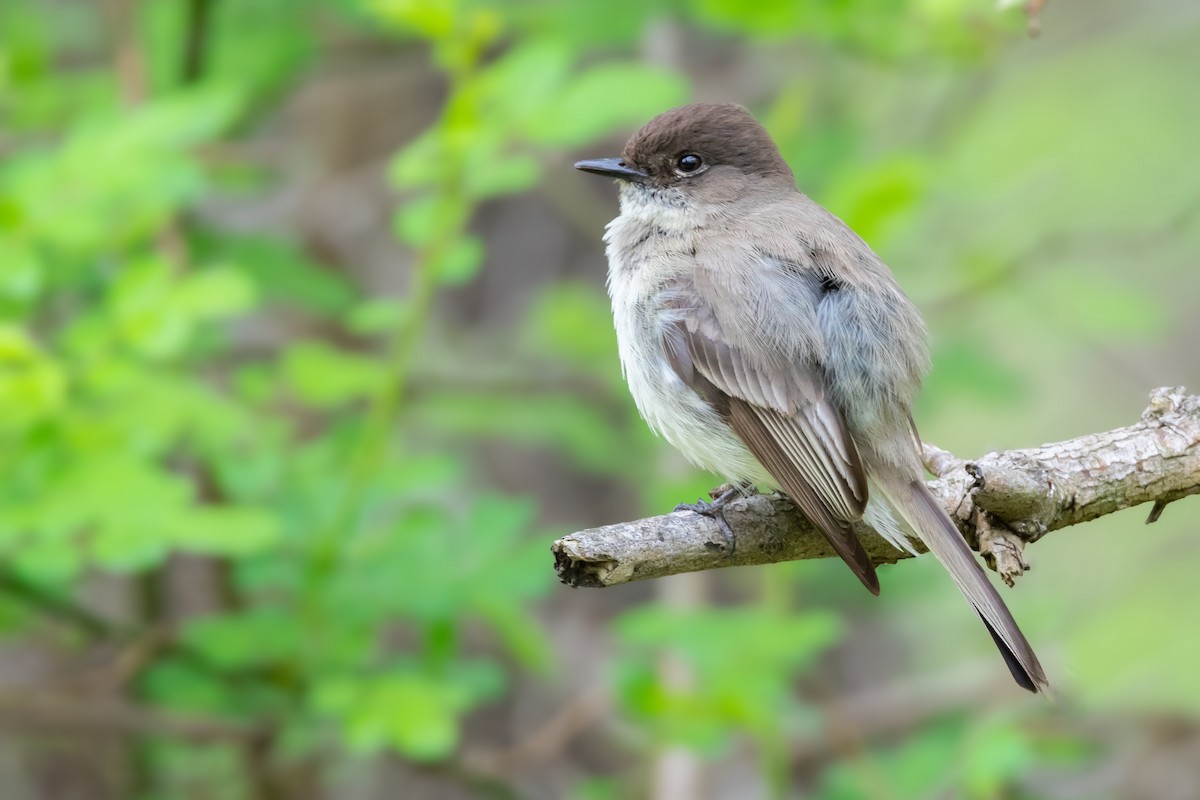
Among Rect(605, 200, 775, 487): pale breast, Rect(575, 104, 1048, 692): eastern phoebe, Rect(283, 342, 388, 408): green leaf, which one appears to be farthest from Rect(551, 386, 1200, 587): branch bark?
Rect(283, 342, 388, 408): green leaf

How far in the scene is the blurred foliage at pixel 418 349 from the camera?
3.62 m

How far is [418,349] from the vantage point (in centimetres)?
628

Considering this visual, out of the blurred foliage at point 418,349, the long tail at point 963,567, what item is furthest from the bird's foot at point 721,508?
the blurred foliage at point 418,349

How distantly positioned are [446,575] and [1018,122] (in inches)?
133

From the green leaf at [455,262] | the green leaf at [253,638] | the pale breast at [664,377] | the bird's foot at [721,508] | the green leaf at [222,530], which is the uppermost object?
the green leaf at [455,262]

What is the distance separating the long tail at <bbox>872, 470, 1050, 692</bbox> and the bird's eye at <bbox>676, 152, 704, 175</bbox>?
1169 millimetres

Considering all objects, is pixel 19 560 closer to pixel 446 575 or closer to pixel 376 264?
pixel 446 575

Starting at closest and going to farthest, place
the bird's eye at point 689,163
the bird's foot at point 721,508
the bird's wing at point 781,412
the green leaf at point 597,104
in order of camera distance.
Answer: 1. the bird's foot at point 721,508
2. the bird's wing at point 781,412
3. the green leaf at point 597,104
4. the bird's eye at point 689,163

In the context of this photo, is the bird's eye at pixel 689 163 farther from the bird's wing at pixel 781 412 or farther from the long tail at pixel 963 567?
the long tail at pixel 963 567

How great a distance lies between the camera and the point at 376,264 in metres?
6.91

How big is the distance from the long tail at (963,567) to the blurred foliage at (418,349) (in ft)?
2.87

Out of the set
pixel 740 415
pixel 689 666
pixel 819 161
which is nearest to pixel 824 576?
pixel 689 666

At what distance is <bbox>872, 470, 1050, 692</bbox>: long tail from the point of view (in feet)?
9.09

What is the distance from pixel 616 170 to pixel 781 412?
0.99 m
